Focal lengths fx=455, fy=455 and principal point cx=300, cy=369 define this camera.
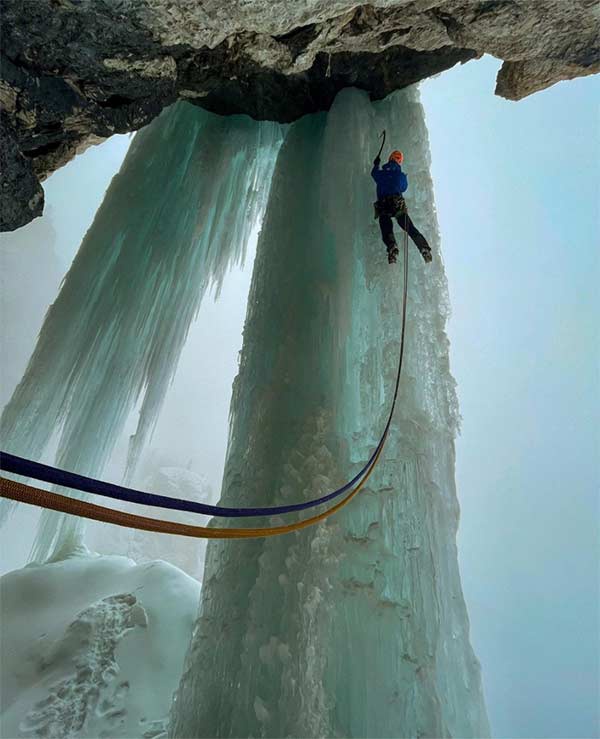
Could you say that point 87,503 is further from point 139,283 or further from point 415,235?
point 139,283

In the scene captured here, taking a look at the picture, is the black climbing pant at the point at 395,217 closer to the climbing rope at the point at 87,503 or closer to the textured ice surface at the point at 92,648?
the climbing rope at the point at 87,503

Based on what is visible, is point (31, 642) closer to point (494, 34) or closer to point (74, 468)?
point (74, 468)

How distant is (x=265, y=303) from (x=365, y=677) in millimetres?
1978

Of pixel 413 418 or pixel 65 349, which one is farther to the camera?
pixel 65 349

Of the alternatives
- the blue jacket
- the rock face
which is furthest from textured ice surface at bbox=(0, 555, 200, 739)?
the blue jacket

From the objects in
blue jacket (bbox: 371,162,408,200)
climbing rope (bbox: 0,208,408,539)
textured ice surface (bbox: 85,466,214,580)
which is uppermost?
blue jacket (bbox: 371,162,408,200)

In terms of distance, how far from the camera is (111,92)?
8.00ft

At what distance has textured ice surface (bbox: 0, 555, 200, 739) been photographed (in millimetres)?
2689

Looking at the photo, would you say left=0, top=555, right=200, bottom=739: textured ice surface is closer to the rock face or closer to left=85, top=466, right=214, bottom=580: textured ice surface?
the rock face

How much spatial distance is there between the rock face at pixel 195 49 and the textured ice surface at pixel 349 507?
616 millimetres

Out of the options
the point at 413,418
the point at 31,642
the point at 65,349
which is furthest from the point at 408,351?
the point at 31,642

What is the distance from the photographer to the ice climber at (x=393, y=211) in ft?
8.61

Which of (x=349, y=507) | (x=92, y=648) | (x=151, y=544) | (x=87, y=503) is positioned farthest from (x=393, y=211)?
(x=151, y=544)

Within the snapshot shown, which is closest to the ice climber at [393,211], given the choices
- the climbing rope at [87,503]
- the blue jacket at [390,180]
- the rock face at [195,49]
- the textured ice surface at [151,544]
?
the blue jacket at [390,180]
